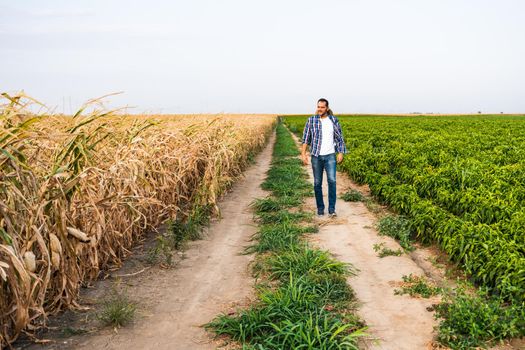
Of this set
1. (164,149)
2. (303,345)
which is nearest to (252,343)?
(303,345)

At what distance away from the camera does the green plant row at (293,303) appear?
374cm

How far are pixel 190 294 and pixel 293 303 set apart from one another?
126 cm

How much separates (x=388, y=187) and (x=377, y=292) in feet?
14.6

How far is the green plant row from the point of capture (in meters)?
3.74

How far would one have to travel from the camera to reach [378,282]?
5211 millimetres

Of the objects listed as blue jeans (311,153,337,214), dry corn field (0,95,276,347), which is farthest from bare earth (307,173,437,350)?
dry corn field (0,95,276,347)

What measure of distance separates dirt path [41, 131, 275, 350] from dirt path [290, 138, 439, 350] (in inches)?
48.9

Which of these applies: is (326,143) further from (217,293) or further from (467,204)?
(217,293)

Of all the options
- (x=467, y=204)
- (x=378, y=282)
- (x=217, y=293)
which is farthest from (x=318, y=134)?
(x=217, y=293)

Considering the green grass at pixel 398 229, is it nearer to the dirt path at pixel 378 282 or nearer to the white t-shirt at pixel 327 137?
the dirt path at pixel 378 282

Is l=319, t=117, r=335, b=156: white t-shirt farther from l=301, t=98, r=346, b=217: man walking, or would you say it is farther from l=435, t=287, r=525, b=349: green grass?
l=435, t=287, r=525, b=349: green grass

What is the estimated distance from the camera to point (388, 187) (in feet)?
29.8

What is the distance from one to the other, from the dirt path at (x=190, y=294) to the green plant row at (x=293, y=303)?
217mm

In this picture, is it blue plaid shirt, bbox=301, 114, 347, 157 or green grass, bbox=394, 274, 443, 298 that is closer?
green grass, bbox=394, 274, 443, 298
